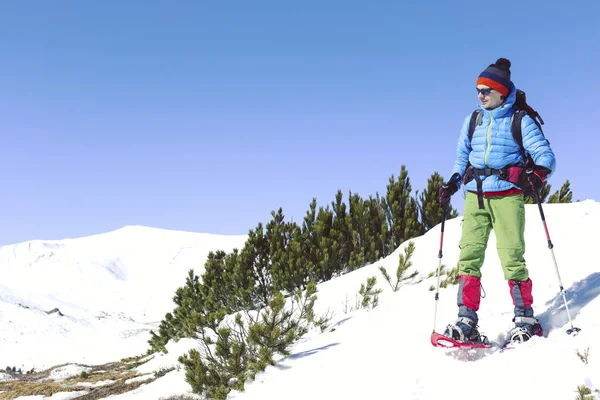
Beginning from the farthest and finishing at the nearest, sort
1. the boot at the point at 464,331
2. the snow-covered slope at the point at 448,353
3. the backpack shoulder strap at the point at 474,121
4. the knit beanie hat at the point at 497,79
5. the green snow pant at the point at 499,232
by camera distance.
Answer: the backpack shoulder strap at the point at 474,121, the knit beanie hat at the point at 497,79, the green snow pant at the point at 499,232, the boot at the point at 464,331, the snow-covered slope at the point at 448,353

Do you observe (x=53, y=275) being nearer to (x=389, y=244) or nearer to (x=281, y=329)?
(x=389, y=244)

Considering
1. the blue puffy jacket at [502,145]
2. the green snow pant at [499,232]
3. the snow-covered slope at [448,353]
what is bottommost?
the snow-covered slope at [448,353]

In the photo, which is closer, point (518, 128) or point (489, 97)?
point (518, 128)

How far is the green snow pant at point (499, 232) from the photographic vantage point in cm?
388

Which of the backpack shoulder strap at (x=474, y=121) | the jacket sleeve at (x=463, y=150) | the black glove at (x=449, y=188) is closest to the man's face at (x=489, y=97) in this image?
the backpack shoulder strap at (x=474, y=121)

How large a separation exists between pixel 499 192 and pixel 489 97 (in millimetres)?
826

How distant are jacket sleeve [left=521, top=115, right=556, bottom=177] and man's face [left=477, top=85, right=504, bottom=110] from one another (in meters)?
0.27

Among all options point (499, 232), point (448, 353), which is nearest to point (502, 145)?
point (499, 232)

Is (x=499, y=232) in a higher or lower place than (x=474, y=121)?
lower

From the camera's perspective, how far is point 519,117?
3.96 metres

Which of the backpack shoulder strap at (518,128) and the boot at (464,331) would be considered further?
the backpack shoulder strap at (518,128)

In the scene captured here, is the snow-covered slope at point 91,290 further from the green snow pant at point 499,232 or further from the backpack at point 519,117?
the backpack at point 519,117

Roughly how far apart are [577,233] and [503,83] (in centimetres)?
443

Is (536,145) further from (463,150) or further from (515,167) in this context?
(463,150)
